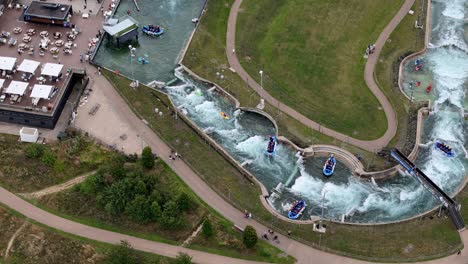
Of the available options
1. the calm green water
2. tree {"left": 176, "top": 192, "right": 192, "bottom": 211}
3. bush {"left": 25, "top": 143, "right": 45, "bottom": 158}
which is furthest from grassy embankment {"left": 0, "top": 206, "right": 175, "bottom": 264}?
the calm green water

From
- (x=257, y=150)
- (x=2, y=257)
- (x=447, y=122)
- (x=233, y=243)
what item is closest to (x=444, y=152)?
(x=447, y=122)

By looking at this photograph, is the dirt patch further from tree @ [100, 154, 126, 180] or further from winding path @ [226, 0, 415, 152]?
winding path @ [226, 0, 415, 152]

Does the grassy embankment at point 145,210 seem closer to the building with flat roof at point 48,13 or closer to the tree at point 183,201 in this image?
the tree at point 183,201

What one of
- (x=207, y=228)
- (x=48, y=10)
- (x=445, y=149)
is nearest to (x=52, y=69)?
(x=48, y=10)

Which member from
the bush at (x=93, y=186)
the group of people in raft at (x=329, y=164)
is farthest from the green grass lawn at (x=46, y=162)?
the group of people in raft at (x=329, y=164)

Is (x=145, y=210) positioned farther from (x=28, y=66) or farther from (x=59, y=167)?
(x=28, y=66)

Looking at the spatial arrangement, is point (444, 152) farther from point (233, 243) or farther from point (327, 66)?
point (233, 243)
